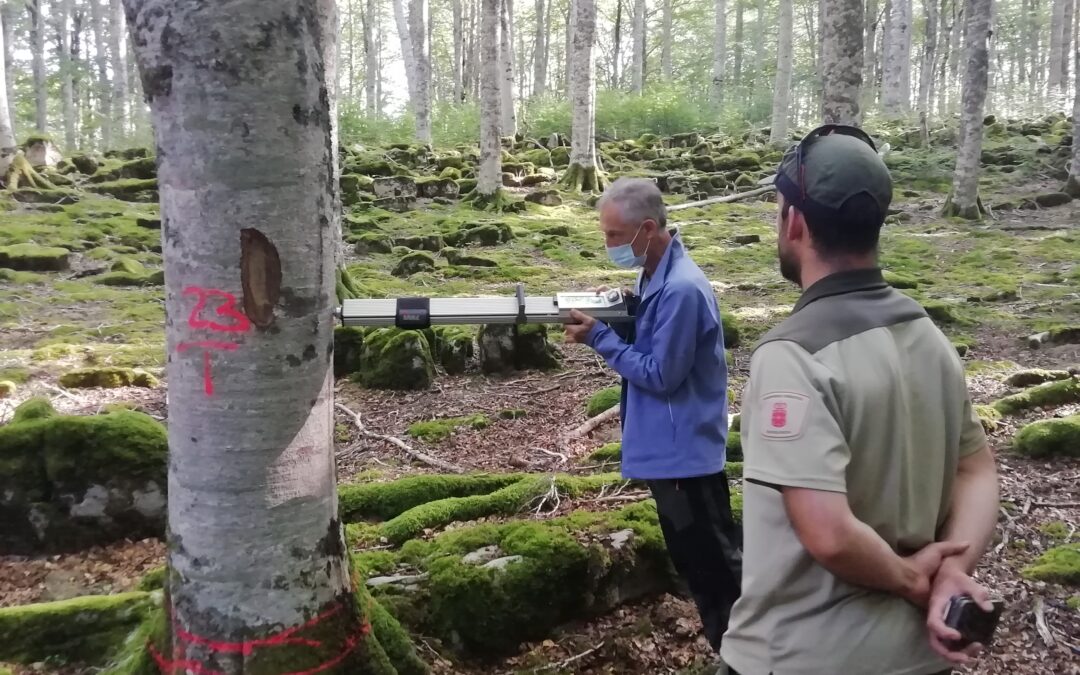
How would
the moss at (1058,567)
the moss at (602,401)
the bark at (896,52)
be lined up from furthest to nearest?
the bark at (896,52)
the moss at (602,401)
the moss at (1058,567)

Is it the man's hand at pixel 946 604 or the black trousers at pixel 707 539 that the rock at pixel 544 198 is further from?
the man's hand at pixel 946 604

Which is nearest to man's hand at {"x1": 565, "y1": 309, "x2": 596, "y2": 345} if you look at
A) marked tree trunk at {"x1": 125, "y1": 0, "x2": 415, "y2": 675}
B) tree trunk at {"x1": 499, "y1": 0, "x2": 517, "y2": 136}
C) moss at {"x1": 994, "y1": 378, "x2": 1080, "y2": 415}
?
marked tree trunk at {"x1": 125, "y1": 0, "x2": 415, "y2": 675}

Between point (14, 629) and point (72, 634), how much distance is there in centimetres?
21

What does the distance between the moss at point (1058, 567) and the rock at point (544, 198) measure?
14225 millimetres

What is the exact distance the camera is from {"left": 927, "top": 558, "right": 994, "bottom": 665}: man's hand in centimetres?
153

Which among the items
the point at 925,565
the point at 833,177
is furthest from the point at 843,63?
the point at 925,565

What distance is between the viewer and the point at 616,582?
3502mm

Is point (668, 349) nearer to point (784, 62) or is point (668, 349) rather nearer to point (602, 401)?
point (602, 401)

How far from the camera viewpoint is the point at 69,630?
9.62ft

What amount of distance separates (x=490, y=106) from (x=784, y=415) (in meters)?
15.0

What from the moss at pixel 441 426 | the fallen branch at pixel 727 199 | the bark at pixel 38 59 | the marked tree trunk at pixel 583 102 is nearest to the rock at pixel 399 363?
the moss at pixel 441 426

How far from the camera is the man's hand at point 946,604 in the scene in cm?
153

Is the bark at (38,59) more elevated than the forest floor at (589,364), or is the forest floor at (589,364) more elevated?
the bark at (38,59)

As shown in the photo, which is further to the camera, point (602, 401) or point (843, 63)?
point (843, 63)
